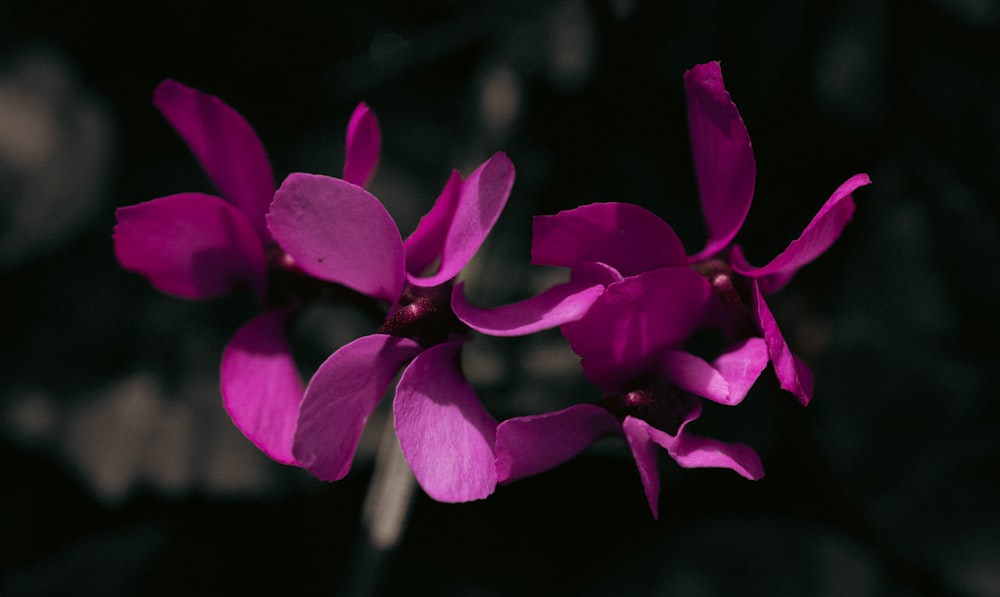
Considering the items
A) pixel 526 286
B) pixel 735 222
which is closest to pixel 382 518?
pixel 526 286

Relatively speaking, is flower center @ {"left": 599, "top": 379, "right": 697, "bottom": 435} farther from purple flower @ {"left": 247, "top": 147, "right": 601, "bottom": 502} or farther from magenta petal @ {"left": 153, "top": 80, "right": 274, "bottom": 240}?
magenta petal @ {"left": 153, "top": 80, "right": 274, "bottom": 240}

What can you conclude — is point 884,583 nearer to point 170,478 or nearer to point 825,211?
point 825,211

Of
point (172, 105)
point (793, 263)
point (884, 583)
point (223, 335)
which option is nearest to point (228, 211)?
point (172, 105)

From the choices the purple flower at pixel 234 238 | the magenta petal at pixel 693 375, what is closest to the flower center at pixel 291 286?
the purple flower at pixel 234 238

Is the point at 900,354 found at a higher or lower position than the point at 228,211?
lower

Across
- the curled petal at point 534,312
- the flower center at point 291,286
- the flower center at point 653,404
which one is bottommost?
the flower center at point 653,404

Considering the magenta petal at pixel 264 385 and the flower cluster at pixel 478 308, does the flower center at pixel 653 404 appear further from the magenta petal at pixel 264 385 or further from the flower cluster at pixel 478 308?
the magenta petal at pixel 264 385

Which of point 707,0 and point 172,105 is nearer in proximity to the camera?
point 172,105
